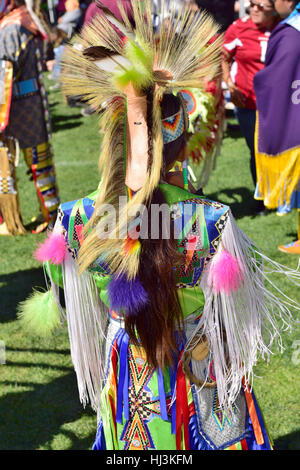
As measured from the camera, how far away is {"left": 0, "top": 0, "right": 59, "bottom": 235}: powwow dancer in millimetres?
4680

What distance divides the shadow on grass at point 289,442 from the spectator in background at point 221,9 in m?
8.63

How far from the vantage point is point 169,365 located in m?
1.84

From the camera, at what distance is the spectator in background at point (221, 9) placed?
10352 mm

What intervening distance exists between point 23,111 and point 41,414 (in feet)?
8.85

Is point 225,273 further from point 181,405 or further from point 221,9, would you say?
point 221,9

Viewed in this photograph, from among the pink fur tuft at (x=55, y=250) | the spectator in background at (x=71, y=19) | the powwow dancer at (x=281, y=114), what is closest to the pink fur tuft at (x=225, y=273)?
the pink fur tuft at (x=55, y=250)

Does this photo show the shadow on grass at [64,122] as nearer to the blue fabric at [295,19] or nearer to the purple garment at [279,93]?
the purple garment at [279,93]

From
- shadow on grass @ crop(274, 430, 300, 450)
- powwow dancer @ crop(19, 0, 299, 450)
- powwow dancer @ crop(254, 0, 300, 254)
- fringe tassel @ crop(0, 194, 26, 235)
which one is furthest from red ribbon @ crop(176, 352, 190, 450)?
fringe tassel @ crop(0, 194, 26, 235)

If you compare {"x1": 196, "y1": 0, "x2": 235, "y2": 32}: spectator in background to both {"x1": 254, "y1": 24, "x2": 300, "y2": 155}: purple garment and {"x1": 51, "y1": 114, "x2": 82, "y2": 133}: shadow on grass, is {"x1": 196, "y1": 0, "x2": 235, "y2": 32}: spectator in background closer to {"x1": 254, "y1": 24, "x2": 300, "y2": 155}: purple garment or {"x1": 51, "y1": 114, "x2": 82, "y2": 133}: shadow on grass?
{"x1": 51, "y1": 114, "x2": 82, "y2": 133}: shadow on grass

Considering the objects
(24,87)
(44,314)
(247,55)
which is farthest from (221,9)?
(44,314)

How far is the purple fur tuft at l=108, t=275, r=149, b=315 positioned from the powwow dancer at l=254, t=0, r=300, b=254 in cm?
286

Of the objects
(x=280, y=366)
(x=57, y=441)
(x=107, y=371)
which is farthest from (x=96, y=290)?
(x=280, y=366)

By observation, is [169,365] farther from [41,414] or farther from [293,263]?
[293,263]

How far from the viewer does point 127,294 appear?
65.3 inches
